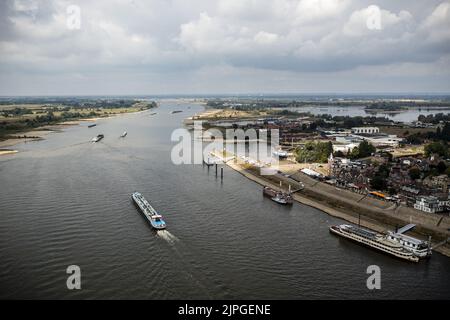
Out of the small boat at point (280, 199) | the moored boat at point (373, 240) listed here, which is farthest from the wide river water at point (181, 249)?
the small boat at point (280, 199)

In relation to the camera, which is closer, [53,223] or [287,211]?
[53,223]

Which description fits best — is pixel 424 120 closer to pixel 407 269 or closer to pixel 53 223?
pixel 407 269

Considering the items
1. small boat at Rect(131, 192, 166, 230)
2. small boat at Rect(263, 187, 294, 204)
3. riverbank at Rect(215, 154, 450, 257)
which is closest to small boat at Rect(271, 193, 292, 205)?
small boat at Rect(263, 187, 294, 204)

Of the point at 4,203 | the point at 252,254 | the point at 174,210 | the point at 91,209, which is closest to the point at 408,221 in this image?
the point at 252,254

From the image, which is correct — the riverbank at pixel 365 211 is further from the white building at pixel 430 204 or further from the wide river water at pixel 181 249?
the wide river water at pixel 181 249

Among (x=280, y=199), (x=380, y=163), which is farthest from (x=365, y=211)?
(x=380, y=163)
